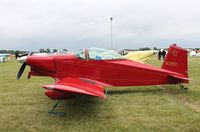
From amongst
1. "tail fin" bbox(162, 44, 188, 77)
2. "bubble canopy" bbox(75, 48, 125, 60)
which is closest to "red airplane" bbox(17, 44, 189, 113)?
"bubble canopy" bbox(75, 48, 125, 60)

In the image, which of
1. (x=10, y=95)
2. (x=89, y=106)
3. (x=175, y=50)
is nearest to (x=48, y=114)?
(x=89, y=106)

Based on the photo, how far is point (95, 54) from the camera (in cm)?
764

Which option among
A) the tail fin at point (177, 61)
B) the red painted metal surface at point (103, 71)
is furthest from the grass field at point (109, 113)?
the tail fin at point (177, 61)

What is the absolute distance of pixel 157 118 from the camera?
5211mm

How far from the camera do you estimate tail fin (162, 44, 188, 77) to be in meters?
8.27

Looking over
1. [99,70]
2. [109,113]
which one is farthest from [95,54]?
[109,113]

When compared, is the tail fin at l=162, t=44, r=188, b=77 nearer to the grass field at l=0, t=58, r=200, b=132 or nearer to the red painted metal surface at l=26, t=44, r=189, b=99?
the red painted metal surface at l=26, t=44, r=189, b=99

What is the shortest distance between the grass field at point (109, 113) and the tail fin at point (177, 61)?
32.1 inches

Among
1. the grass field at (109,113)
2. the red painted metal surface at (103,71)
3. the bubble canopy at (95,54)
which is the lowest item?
the grass field at (109,113)

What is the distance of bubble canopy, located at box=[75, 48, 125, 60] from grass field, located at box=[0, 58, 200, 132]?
1187 mm

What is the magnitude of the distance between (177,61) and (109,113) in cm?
374

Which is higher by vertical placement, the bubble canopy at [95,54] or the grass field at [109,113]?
the bubble canopy at [95,54]

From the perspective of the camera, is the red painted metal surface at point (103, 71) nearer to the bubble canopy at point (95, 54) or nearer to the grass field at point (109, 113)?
the bubble canopy at point (95, 54)

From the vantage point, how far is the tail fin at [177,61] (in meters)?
8.27
